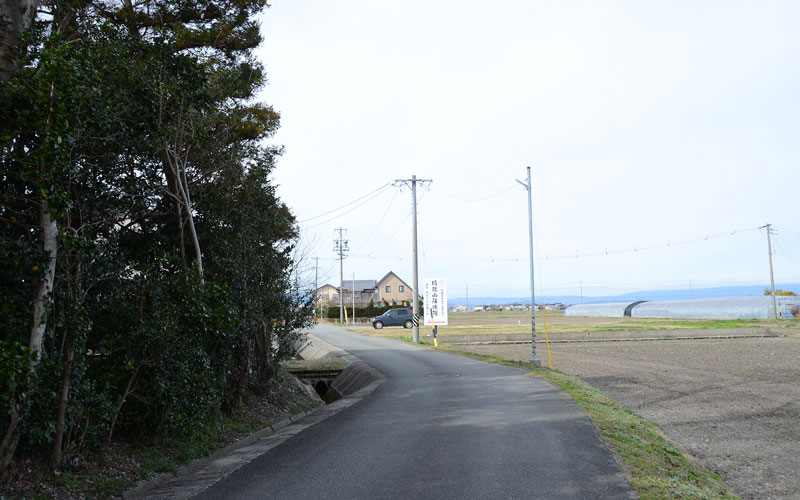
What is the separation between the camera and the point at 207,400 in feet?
25.4

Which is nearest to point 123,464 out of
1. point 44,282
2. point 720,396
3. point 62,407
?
point 62,407

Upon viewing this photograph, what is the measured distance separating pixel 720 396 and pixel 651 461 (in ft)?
27.5

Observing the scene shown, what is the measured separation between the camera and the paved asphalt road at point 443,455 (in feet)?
19.4

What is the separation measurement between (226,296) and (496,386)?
7.94 m

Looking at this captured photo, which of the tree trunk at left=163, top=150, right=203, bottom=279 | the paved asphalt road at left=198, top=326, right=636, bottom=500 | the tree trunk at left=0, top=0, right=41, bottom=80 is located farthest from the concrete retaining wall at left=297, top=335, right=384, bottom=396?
the tree trunk at left=0, top=0, right=41, bottom=80

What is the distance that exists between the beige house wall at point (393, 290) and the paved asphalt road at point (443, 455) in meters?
80.0

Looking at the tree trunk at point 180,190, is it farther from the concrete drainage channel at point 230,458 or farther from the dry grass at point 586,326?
the dry grass at point 586,326

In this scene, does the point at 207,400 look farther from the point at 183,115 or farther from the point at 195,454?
the point at 183,115

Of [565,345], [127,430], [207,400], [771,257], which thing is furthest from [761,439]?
[771,257]

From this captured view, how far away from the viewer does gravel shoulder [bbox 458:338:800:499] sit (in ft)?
26.6

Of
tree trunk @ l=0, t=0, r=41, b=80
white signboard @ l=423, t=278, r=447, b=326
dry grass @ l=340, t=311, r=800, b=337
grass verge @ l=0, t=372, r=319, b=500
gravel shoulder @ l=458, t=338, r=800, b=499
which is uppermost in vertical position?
tree trunk @ l=0, t=0, r=41, b=80

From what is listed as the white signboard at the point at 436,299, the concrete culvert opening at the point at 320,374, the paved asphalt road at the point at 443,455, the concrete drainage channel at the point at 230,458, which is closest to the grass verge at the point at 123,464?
the concrete drainage channel at the point at 230,458

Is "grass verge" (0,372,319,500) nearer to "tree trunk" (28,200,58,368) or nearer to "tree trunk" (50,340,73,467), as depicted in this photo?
"tree trunk" (50,340,73,467)

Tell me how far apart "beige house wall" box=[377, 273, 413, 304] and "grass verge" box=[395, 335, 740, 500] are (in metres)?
81.6
